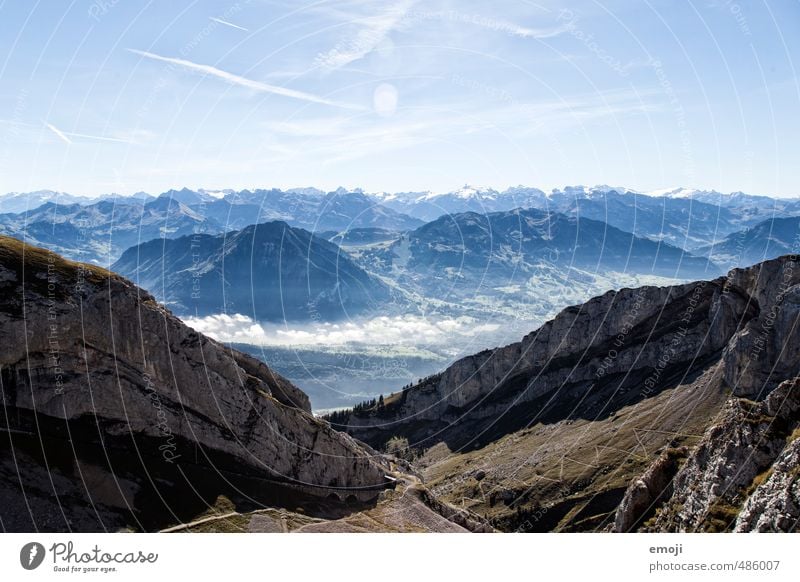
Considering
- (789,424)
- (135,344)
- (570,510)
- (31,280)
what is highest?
(31,280)

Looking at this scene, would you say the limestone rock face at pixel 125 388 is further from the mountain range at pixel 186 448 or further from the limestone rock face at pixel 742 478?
the limestone rock face at pixel 742 478

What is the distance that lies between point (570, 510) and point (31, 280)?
14796 cm

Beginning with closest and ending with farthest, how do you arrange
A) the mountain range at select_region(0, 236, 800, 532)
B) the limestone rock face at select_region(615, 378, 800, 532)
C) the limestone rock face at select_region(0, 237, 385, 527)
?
the limestone rock face at select_region(615, 378, 800, 532), the mountain range at select_region(0, 236, 800, 532), the limestone rock face at select_region(0, 237, 385, 527)

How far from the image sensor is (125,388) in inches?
4525

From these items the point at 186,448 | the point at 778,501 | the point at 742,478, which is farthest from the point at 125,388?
the point at 778,501

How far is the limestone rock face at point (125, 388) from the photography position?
104938mm

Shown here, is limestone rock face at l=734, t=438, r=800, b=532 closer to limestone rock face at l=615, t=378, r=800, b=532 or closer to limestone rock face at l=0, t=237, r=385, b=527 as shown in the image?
limestone rock face at l=615, t=378, r=800, b=532

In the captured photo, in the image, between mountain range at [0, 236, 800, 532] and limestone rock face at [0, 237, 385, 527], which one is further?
limestone rock face at [0, 237, 385, 527]

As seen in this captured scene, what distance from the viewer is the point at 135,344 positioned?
119500 mm

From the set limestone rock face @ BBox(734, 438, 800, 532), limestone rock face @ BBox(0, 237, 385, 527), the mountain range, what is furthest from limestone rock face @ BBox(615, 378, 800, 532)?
limestone rock face @ BBox(0, 237, 385, 527)

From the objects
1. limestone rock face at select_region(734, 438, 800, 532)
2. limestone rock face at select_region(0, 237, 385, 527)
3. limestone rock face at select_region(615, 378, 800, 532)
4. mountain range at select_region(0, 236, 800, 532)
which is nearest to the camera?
limestone rock face at select_region(734, 438, 800, 532)

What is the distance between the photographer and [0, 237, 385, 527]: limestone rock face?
105 m
